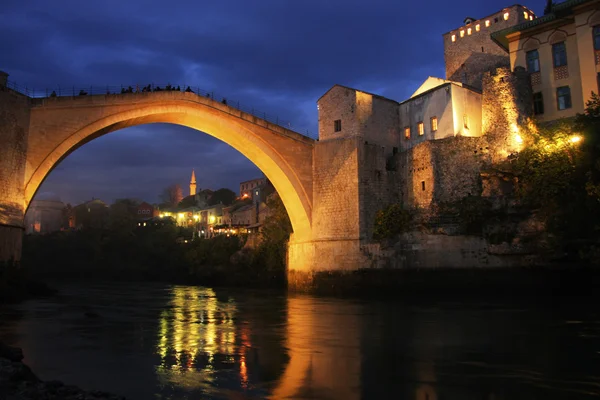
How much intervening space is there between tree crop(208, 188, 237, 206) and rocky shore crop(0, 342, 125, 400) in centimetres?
7252

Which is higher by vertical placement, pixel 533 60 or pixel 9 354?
pixel 533 60

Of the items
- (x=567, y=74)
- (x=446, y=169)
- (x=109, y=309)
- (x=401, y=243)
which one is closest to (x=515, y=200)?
(x=446, y=169)

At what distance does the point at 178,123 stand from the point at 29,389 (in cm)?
2333

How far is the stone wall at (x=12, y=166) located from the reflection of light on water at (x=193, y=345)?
767cm

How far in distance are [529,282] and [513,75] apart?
10.5m

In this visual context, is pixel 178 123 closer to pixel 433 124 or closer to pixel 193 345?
pixel 433 124

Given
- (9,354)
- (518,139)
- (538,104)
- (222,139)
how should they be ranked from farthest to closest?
(222,139)
(538,104)
(518,139)
(9,354)

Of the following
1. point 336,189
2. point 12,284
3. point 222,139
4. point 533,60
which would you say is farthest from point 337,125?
point 12,284

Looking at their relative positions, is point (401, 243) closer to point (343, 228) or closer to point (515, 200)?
point (343, 228)

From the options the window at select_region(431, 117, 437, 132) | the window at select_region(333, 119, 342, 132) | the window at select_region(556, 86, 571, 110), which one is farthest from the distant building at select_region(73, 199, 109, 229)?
the window at select_region(556, 86, 571, 110)

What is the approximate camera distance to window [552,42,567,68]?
23.2 m

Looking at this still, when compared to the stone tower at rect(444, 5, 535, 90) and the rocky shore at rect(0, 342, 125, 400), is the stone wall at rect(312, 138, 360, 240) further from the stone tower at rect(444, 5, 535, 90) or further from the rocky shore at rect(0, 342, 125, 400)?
the stone tower at rect(444, 5, 535, 90)

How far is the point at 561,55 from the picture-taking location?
23344 mm

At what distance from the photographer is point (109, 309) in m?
17.9
